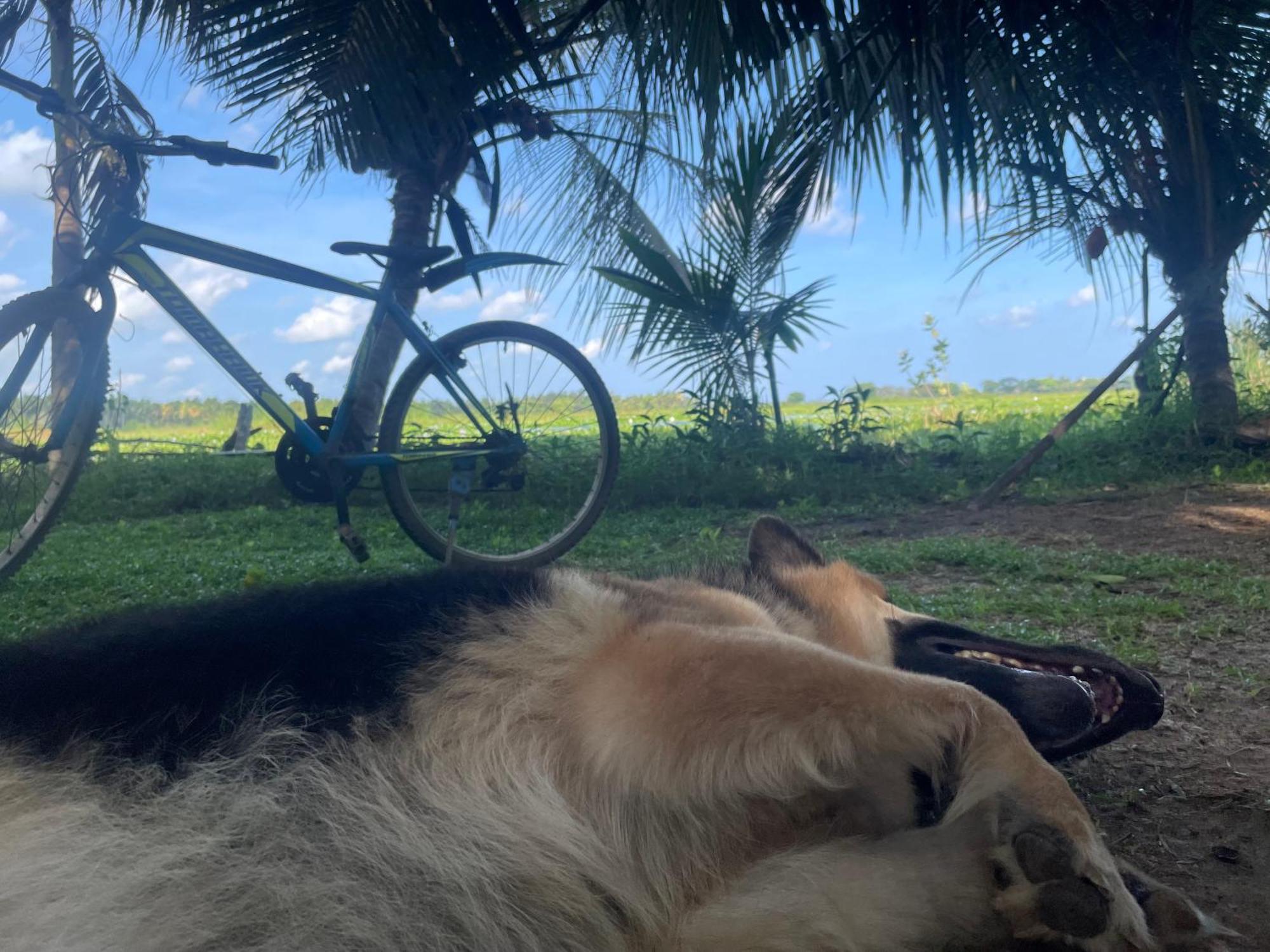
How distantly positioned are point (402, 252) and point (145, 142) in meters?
1.02

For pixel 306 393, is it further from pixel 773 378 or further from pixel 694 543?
pixel 773 378

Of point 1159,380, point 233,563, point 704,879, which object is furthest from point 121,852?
point 1159,380

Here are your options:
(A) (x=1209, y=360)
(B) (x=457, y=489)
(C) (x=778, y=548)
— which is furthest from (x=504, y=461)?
(A) (x=1209, y=360)

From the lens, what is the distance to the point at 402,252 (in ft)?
11.5

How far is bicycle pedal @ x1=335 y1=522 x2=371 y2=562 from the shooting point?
2.92 meters

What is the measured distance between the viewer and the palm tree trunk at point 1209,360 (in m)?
5.31

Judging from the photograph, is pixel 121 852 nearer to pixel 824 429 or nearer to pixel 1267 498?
pixel 824 429

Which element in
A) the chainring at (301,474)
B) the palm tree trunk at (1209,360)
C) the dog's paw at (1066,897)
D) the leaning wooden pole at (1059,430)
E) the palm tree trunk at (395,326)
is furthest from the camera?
the palm tree trunk at (1209,360)

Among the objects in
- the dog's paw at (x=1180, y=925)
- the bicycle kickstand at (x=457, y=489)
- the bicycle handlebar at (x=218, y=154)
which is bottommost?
the dog's paw at (x=1180, y=925)

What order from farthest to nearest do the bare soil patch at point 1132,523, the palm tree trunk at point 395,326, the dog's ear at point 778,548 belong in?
the bare soil patch at point 1132,523 < the palm tree trunk at point 395,326 < the dog's ear at point 778,548

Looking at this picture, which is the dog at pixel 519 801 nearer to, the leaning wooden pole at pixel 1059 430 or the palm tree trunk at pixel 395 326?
the palm tree trunk at pixel 395 326

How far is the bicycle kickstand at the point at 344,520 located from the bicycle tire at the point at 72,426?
77cm

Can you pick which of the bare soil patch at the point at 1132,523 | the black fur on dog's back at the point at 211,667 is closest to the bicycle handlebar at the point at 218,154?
the black fur on dog's back at the point at 211,667

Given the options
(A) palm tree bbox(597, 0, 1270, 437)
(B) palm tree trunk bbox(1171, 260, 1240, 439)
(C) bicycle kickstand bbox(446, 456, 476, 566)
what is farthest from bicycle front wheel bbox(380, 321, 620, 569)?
(B) palm tree trunk bbox(1171, 260, 1240, 439)
